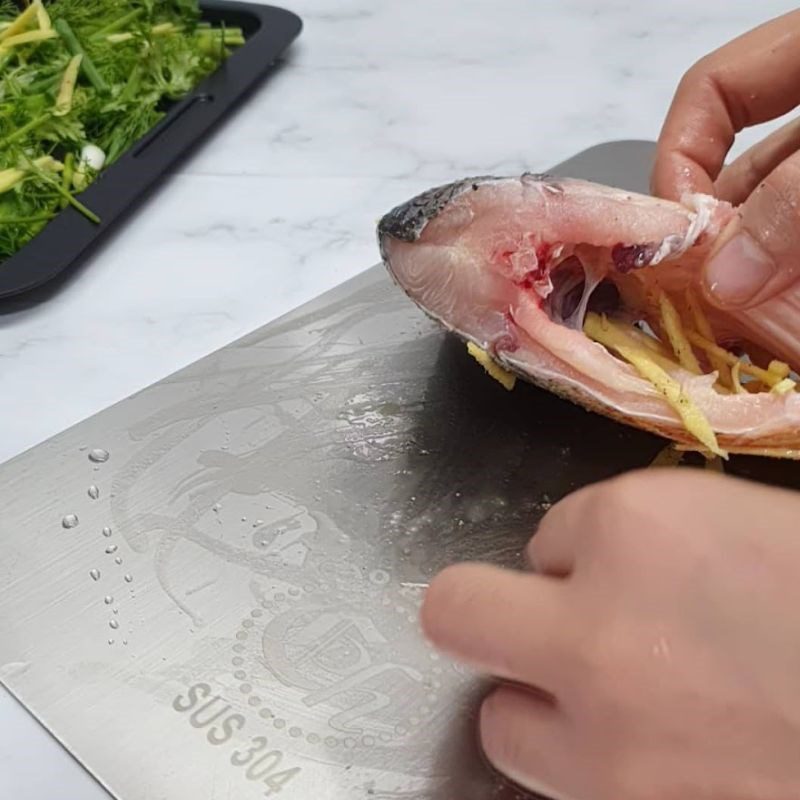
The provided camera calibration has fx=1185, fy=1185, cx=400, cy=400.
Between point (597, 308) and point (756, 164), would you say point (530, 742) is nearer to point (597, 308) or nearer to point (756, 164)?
point (597, 308)

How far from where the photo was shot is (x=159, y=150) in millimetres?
1168

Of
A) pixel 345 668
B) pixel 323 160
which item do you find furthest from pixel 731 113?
pixel 345 668

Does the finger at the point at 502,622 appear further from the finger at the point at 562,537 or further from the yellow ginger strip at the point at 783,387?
the yellow ginger strip at the point at 783,387

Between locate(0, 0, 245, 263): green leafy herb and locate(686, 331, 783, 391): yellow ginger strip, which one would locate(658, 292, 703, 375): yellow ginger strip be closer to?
locate(686, 331, 783, 391): yellow ginger strip

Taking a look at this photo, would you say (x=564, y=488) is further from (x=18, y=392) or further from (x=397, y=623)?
(x=18, y=392)

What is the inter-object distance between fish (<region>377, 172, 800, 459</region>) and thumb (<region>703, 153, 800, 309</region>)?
0.02 metres

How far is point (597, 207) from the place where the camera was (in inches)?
31.5

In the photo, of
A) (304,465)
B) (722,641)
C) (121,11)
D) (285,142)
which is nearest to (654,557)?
(722,641)

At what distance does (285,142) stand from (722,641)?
0.88m

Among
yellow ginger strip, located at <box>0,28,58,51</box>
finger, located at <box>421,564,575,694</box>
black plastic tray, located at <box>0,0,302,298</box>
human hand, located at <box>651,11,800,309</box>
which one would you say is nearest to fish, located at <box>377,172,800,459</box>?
human hand, located at <box>651,11,800,309</box>

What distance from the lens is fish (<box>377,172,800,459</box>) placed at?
2.52 feet

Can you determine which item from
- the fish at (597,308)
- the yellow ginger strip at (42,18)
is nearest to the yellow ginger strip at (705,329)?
the fish at (597,308)

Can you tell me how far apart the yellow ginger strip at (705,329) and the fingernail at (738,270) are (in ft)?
0.16

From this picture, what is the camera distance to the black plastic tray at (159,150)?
1.01 meters
